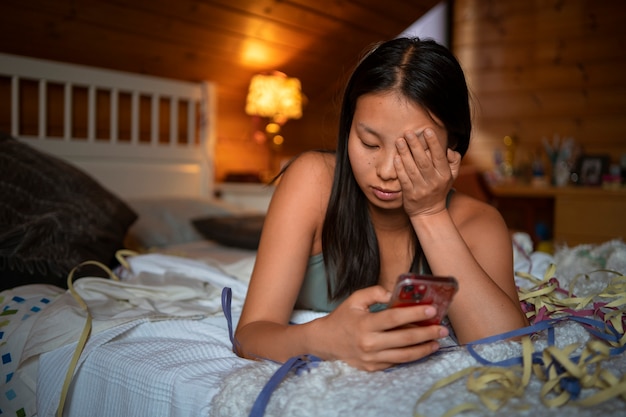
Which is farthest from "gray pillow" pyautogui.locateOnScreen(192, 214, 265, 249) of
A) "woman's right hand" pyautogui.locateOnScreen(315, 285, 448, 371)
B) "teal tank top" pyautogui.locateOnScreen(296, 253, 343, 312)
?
"woman's right hand" pyautogui.locateOnScreen(315, 285, 448, 371)

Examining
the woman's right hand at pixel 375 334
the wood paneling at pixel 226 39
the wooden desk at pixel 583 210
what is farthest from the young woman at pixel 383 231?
the wooden desk at pixel 583 210

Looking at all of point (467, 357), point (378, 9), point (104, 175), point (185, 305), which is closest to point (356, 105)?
point (467, 357)

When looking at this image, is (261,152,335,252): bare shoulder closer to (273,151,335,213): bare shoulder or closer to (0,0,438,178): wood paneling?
(273,151,335,213): bare shoulder

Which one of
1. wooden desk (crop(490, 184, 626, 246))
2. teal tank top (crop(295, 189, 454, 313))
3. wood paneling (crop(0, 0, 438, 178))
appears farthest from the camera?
wooden desk (crop(490, 184, 626, 246))

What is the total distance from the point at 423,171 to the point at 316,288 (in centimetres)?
38

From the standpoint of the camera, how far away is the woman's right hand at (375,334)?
27.2 inches

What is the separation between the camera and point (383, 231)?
3.72 feet

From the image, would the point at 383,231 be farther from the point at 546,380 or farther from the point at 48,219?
the point at 48,219

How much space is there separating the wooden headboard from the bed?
0.04ft

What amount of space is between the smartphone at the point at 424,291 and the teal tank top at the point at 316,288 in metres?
0.41

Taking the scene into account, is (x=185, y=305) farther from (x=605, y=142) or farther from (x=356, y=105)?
(x=605, y=142)

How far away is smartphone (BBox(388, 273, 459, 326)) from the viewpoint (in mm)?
650

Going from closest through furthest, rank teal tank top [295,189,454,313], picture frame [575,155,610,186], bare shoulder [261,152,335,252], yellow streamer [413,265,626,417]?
yellow streamer [413,265,626,417], bare shoulder [261,152,335,252], teal tank top [295,189,454,313], picture frame [575,155,610,186]

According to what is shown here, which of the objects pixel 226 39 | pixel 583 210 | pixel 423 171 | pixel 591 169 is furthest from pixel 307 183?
pixel 591 169
